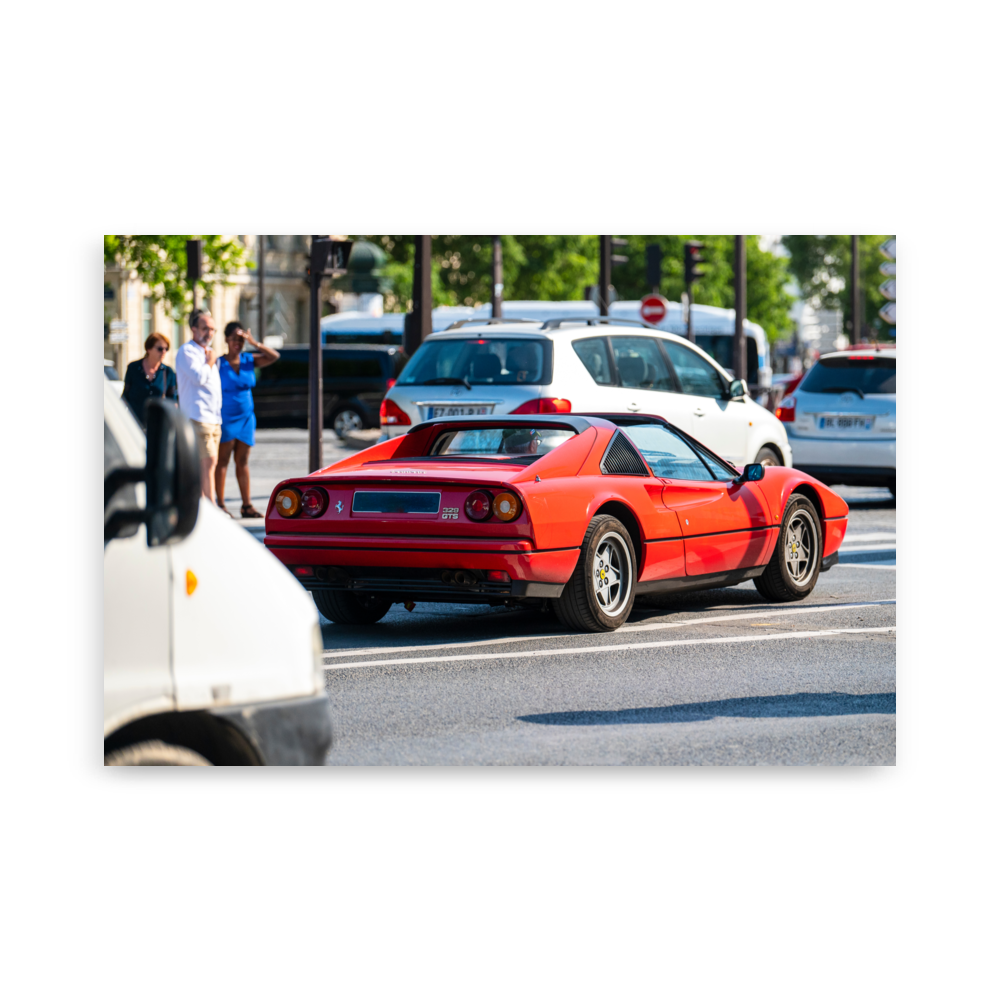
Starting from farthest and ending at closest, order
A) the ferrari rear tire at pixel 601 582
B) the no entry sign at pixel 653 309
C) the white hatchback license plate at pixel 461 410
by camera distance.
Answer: the no entry sign at pixel 653 309, the white hatchback license plate at pixel 461 410, the ferrari rear tire at pixel 601 582

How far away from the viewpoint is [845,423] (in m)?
17.0

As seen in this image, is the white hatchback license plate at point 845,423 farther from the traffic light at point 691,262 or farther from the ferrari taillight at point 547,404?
the traffic light at point 691,262

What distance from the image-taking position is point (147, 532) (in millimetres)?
3482

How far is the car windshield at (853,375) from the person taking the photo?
1719 centimetres

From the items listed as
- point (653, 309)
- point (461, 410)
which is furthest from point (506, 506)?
point (653, 309)

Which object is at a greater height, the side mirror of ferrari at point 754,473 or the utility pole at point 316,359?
the utility pole at point 316,359

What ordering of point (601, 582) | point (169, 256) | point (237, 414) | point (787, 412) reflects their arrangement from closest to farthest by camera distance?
point (601, 582) < point (237, 414) < point (787, 412) < point (169, 256)

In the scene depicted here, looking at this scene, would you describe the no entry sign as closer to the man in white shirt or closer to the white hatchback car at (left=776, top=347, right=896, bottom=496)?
the white hatchback car at (left=776, top=347, right=896, bottom=496)

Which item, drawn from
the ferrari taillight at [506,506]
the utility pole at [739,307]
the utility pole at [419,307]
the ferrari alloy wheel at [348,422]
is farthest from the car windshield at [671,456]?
the utility pole at [739,307]

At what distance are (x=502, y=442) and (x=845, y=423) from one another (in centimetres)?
834

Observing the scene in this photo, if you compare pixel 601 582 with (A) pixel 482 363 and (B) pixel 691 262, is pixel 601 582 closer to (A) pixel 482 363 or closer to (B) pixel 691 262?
(A) pixel 482 363

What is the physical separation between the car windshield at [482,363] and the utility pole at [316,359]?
6.25ft
